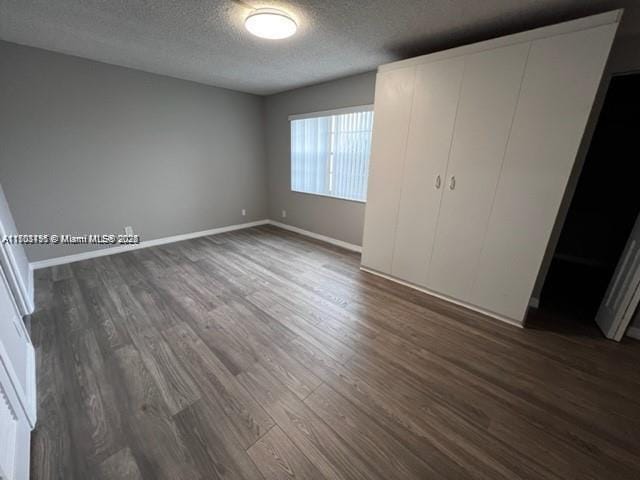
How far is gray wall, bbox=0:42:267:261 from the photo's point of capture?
2680mm

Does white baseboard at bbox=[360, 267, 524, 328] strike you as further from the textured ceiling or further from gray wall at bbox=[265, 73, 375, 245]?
the textured ceiling

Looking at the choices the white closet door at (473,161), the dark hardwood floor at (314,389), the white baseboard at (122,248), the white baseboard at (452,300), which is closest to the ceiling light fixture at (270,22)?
the white closet door at (473,161)

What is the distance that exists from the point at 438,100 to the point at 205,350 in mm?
2902

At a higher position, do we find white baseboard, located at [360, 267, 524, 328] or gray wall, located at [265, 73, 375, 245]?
gray wall, located at [265, 73, 375, 245]

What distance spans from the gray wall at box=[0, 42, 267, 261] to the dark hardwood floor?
3.48ft

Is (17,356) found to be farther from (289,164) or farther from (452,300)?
(289,164)

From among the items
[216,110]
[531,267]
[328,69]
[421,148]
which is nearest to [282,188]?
[216,110]

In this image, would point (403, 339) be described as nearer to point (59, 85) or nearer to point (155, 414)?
point (155, 414)

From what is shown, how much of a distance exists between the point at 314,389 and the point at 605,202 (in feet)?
15.8

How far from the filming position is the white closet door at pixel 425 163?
87.8 inches

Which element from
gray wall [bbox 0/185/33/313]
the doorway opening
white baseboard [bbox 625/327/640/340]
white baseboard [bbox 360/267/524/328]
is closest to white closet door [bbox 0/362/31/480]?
Result: gray wall [bbox 0/185/33/313]

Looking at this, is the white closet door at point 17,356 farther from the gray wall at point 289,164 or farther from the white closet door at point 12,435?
the gray wall at point 289,164

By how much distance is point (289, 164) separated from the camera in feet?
15.2

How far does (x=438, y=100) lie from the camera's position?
2279 millimetres
